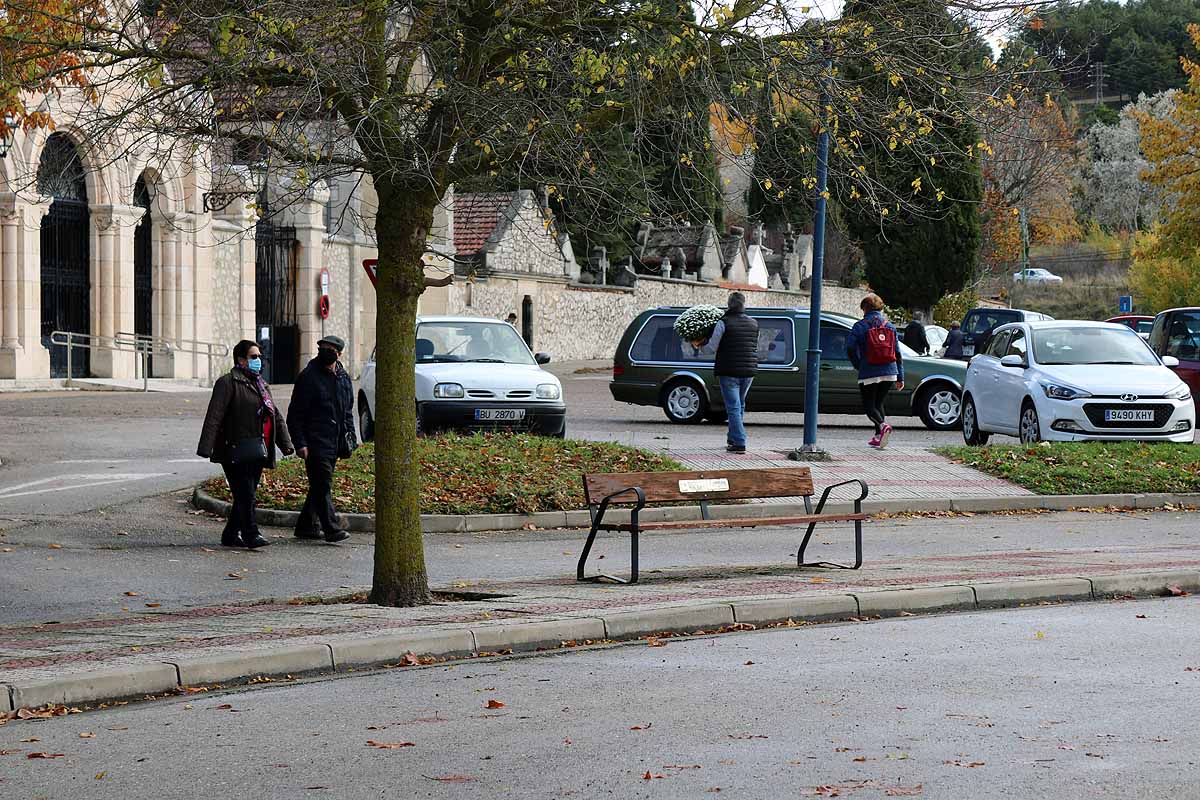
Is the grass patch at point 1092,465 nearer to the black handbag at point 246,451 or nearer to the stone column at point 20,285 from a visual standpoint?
the black handbag at point 246,451

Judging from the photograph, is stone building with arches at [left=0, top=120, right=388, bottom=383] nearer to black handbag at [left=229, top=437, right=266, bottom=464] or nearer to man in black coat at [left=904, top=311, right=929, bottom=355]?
man in black coat at [left=904, top=311, right=929, bottom=355]

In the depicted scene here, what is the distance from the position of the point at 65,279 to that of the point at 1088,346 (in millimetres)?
21676

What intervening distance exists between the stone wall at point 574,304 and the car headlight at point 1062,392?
29157mm

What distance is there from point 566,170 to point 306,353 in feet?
106

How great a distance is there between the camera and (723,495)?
11742 millimetres

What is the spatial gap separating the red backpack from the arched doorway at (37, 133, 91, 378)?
61.0 feet

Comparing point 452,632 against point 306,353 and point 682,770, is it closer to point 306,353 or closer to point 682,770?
point 682,770

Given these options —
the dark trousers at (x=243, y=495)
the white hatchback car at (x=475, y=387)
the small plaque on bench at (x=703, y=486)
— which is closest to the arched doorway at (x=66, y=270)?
the white hatchback car at (x=475, y=387)

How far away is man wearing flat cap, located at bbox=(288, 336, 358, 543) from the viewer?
13875mm

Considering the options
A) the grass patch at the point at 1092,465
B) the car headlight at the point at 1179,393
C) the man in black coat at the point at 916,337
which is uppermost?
the man in black coat at the point at 916,337

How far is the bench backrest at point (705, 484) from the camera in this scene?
11.3m

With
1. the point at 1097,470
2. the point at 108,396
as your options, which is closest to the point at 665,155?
the point at 1097,470

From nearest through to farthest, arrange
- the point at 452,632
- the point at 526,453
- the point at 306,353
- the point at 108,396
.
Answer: the point at 452,632 → the point at 526,453 → the point at 108,396 → the point at 306,353

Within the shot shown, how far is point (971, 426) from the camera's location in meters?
22.6
